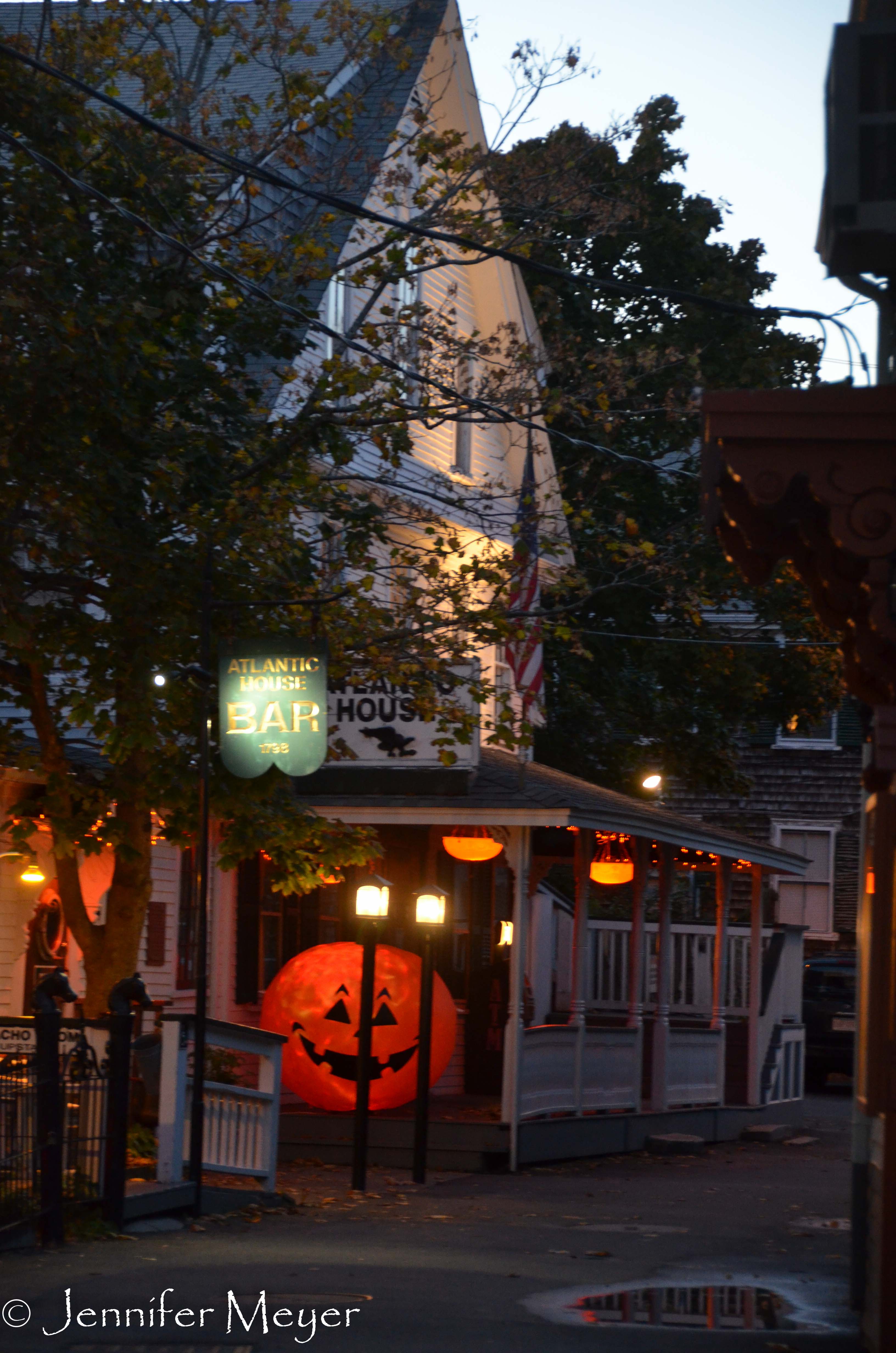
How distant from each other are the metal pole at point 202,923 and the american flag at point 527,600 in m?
3.34

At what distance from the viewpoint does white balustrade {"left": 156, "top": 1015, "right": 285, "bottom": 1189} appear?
39.2 ft

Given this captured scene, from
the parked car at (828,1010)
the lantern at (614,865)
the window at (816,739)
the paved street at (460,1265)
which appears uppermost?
the window at (816,739)

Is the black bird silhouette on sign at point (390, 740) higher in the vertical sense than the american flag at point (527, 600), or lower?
lower

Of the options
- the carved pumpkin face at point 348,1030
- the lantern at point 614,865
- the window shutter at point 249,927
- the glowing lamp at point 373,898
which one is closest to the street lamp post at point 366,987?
the glowing lamp at point 373,898

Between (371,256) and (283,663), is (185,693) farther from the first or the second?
(371,256)

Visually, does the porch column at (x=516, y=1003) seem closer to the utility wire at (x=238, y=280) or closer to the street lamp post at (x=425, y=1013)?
the street lamp post at (x=425, y=1013)

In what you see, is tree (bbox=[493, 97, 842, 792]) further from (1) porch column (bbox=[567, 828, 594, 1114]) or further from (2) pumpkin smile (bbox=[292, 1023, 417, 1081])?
(2) pumpkin smile (bbox=[292, 1023, 417, 1081])

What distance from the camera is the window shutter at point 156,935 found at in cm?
1700

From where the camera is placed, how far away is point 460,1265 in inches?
400

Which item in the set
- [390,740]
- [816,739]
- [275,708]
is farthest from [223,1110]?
[816,739]

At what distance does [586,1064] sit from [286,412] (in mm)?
7444

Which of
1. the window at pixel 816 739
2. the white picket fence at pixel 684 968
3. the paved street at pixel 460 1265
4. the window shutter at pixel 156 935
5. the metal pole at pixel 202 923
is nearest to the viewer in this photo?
the paved street at pixel 460 1265

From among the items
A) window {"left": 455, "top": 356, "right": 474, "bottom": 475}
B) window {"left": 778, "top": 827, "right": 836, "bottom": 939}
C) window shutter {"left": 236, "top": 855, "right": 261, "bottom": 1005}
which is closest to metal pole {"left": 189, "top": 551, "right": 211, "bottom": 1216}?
window shutter {"left": 236, "top": 855, "right": 261, "bottom": 1005}

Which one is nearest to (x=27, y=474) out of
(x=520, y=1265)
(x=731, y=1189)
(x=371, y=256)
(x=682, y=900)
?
(x=371, y=256)
